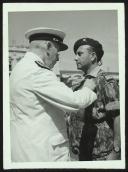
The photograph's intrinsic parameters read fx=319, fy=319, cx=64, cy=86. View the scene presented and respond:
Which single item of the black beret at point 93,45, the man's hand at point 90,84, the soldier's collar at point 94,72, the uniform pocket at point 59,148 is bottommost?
the uniform pocket at point 59,148

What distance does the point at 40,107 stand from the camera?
0.95 meters

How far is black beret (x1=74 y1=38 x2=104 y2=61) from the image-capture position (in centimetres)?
97

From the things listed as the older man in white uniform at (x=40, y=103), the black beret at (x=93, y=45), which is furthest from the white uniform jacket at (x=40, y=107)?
the black beret at (x=93, y=45)

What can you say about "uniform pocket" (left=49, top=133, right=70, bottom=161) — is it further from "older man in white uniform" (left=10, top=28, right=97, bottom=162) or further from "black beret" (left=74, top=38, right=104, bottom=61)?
"black beret" (left=74, top=38, right=104, bottom=61)

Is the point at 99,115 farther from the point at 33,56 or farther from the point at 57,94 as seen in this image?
the point at 33,56

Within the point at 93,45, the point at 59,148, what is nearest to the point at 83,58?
the point at 93,45

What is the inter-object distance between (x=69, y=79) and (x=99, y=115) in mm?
144

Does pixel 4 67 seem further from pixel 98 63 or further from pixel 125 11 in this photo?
pixel 125 11

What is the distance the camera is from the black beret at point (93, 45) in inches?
38.1

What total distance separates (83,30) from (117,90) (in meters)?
0.21

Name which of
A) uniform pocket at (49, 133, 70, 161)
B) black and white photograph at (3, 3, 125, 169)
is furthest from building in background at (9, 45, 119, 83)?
uniform pocket at (49, 133, 70, 161)

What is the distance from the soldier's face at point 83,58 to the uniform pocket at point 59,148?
8.6 inches

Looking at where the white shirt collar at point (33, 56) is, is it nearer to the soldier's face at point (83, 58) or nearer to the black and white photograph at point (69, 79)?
the black and white photograph at point (69, 79)

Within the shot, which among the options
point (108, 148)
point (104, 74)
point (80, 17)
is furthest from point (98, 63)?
point (108, 148)
